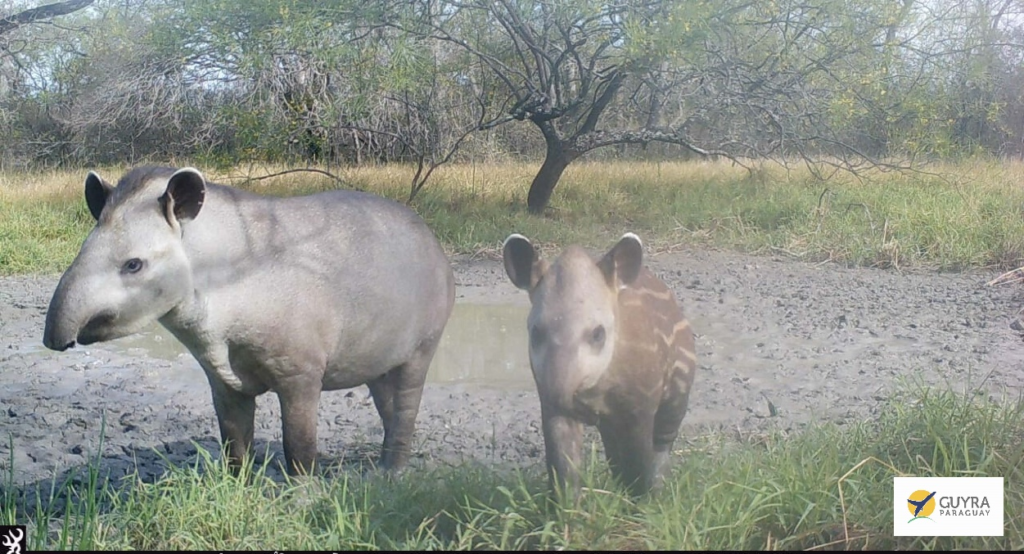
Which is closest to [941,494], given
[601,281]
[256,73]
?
[601,281]

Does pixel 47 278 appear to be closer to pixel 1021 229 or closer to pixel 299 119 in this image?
pixel 299 119

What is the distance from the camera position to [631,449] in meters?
2.96

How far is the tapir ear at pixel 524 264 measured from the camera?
9.04 ft

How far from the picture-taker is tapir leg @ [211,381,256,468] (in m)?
3.73

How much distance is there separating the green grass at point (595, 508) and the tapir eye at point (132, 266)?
2.48 feet

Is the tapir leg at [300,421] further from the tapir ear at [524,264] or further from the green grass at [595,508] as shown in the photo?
the tapir ear at [524,264]

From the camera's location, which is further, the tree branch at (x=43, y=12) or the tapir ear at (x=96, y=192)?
the tree branch at (x=43, y=12)

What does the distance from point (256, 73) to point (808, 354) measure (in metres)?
4.93

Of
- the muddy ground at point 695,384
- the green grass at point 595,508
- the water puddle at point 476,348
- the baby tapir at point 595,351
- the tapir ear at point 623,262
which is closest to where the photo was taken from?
the baby tapir at point 595,351

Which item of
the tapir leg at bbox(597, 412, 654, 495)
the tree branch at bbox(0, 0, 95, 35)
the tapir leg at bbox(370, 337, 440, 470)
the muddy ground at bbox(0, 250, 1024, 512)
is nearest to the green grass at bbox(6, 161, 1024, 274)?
the muddy ground at bbox(0, 250, 1024, 512)

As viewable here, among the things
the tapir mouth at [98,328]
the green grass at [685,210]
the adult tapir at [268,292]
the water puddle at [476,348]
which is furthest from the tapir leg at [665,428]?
the green grass at [685,210]

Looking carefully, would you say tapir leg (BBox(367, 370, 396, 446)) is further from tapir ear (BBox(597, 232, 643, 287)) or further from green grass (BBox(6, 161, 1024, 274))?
green grass (BBox(6, 161, 1024, 274))

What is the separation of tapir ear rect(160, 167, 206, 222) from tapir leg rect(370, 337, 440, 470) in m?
1.32

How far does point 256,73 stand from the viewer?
311 inches
